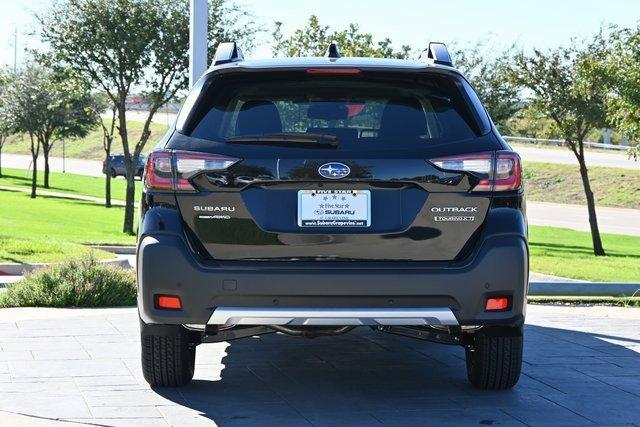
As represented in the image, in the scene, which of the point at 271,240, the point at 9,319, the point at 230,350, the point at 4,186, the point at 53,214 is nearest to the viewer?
the point at 271,240

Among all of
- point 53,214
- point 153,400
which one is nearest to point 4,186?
point 53,214

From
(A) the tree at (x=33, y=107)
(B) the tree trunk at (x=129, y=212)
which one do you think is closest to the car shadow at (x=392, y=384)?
(B) the tree trunk at (x=129, y=212)

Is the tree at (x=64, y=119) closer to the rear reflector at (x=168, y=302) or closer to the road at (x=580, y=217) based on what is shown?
the road at (x=580, y=217)

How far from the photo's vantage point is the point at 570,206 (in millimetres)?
45094

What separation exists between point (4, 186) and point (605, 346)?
48413mm

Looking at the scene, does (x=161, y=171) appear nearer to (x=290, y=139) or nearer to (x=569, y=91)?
(x=290, y=139)

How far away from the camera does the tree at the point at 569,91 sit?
1095 inches

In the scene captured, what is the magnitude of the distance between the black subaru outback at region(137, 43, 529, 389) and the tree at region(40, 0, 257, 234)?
24065 millimetres

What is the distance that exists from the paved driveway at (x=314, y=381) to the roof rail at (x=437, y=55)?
1904 mm

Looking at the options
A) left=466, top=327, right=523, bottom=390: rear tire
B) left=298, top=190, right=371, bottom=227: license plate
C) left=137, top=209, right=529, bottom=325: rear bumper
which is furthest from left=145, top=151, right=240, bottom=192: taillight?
left=466, top=327, right=523, bottom=390: rear tire

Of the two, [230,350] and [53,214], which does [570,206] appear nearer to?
[53,214]

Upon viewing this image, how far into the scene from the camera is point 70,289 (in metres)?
10.3

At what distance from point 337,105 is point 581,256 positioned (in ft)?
71.2

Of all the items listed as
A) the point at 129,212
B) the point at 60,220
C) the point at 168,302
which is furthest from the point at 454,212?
the point at 60,220
